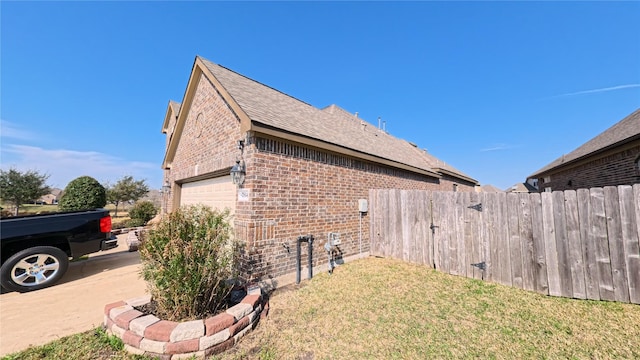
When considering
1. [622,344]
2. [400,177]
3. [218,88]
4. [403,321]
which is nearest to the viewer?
[622,344]

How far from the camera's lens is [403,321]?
326 centimetres

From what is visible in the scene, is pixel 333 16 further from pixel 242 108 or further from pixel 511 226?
pixel 511 226

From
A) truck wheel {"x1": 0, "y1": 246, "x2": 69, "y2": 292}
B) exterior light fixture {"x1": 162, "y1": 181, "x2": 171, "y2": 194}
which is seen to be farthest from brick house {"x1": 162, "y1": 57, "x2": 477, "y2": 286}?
truck wheel {"x1": 0, "y1": 246, "x2": 69, "y2": 292}

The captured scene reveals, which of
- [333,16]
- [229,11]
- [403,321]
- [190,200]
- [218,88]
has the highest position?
[333,16]

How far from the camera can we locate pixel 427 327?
3115mm

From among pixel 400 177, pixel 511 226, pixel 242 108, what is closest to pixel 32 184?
pixel 242 108

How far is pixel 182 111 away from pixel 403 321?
8727 millimetres

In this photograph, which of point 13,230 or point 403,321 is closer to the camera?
point 403,321

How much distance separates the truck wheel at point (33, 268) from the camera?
453 centimetres

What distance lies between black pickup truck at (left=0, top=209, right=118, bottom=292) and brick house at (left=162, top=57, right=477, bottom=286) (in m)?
2.68

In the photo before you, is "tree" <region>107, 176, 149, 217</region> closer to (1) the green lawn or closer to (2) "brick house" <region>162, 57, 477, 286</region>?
(2) "brick house" <region>162, 57, 477, 286</region>

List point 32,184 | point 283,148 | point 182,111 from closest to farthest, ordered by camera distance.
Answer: point 283,148 < point 182,111 < point 32,184

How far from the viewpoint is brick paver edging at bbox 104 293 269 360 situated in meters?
2.63

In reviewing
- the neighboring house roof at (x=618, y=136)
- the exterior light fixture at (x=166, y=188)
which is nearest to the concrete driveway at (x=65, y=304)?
the exterior light fixture at (x=166, y=188)
